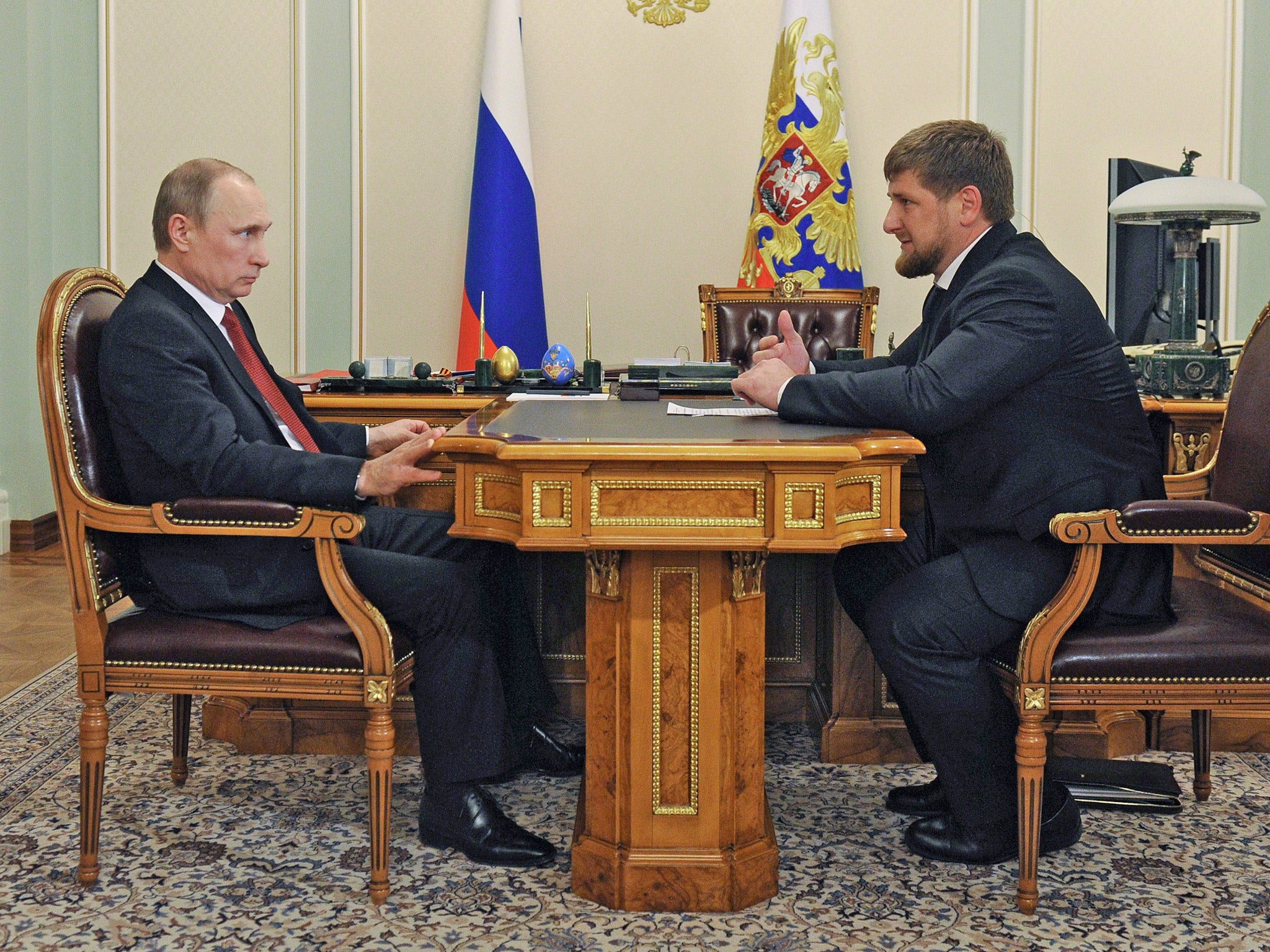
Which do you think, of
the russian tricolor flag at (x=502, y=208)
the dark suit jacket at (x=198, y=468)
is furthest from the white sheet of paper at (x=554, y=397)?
the russian tricolor flag at (x=502, y=208)

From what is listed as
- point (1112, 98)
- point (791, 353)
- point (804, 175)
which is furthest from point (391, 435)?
point (1112, 98)

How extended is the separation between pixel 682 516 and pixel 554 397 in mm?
1116

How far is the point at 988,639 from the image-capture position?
2.24 m

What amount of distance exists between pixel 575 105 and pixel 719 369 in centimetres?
287

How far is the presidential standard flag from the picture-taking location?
5164 millimetres

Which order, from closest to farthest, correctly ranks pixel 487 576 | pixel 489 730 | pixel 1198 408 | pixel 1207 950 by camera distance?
pixel 1207 950
pixel 489 730
pixel 487 576
pixel 1198 408

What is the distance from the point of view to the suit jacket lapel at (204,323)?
2.36 meters

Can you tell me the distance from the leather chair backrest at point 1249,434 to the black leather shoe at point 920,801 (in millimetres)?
850

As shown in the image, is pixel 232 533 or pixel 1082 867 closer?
pixel 232 533

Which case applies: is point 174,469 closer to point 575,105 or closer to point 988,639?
point 988,639

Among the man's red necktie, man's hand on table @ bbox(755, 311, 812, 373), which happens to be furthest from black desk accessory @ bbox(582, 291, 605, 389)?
the man's red necktie

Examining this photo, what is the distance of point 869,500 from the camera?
2.04 m

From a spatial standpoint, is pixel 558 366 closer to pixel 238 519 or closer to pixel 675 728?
pixel 238 519

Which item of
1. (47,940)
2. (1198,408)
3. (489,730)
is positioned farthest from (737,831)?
(1198,408)
